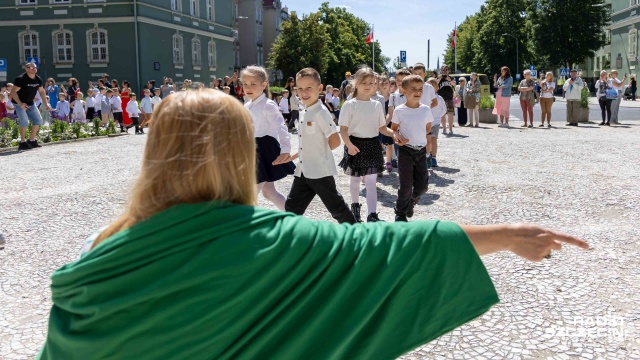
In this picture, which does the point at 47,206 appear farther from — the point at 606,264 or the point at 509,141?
the point at 509,141

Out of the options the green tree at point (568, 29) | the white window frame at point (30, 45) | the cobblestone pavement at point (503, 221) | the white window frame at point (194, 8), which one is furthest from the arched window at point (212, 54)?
the cobblestone pavement at point (503, 221)

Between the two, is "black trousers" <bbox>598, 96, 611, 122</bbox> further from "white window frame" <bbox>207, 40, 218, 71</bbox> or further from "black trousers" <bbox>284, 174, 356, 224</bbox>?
"white window frame" <bbox>207, 40, 218, 71</bbox>

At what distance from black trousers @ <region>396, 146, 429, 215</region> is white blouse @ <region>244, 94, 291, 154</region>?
133 centimetres

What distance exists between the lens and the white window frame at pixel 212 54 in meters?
52.1

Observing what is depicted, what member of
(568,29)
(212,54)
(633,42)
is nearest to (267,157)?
(212,54)

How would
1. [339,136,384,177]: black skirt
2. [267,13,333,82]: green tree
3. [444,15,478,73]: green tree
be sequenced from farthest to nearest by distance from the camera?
[444,15,478,73]: green tree, [267,13,333,82]: green tree, [339,136,384,177]: black skirt

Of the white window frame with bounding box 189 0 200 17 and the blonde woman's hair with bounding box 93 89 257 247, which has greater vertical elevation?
the white window frame with bounding box 189 0 200 17

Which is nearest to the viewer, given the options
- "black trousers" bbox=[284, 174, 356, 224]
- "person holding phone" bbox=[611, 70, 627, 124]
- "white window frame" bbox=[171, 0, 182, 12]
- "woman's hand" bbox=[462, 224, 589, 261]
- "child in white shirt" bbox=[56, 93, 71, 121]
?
"woman's hand" bbox=[462, 224, 589, 261]

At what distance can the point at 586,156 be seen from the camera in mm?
12938

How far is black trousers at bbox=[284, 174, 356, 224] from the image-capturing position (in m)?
6.03

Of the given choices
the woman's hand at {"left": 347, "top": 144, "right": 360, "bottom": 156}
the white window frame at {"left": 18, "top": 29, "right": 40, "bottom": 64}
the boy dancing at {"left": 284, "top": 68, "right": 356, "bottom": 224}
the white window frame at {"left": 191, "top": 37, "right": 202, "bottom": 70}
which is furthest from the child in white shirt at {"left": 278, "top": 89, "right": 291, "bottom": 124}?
the white window frame at {"left": 191, "top": 37, "right": 202, "bottom": 70}

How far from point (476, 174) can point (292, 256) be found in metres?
9.39

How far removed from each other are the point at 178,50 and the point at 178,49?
75 millimetres

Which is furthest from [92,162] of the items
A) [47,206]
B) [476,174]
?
[476,174]
